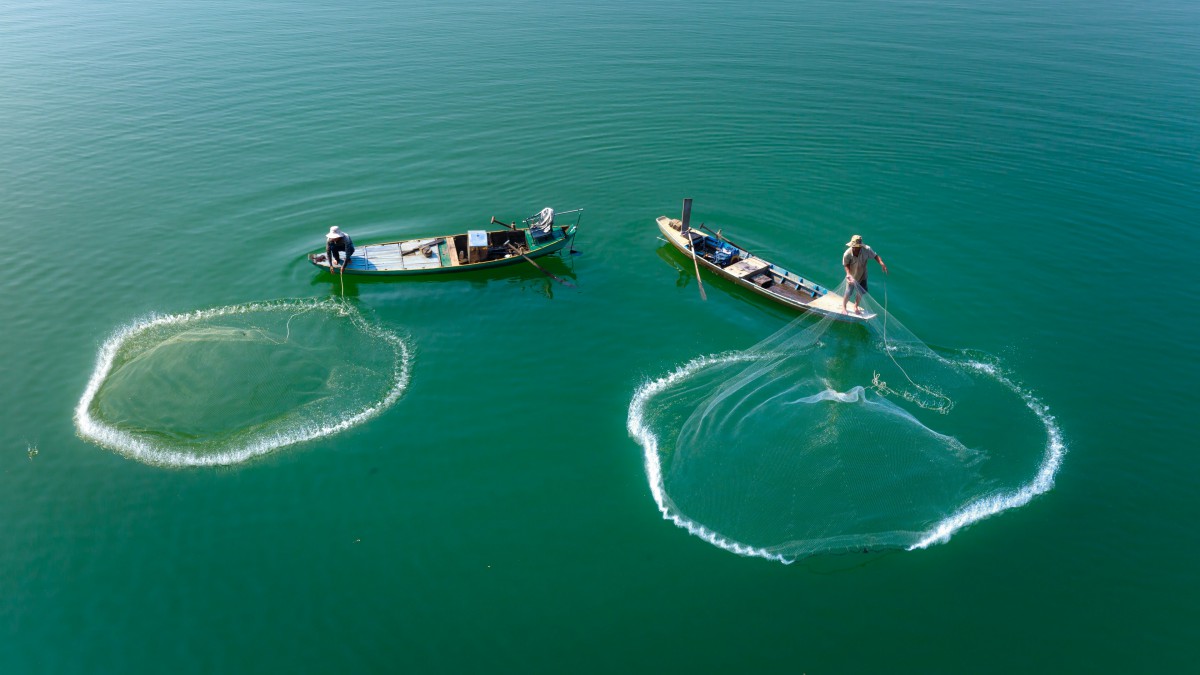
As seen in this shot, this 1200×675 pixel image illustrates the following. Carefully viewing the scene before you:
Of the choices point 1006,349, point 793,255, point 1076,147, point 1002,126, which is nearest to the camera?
point 1006,349

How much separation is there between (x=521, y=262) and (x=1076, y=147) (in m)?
27.8

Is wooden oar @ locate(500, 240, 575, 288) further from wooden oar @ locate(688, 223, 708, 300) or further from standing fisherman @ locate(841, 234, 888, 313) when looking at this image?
standing fisherman @ locate(841, 234, 888, 313)

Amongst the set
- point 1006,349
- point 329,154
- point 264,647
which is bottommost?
point 264,647

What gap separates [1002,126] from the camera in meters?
35.3

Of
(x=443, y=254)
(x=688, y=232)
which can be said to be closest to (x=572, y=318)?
(x=443, y=254)

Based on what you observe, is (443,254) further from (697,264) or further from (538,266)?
(697,264)

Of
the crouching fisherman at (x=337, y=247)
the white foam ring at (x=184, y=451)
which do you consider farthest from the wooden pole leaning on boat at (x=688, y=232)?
the crouching fisherman at (x=337, y=247)

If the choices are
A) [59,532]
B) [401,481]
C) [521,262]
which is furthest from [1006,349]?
[59,532]

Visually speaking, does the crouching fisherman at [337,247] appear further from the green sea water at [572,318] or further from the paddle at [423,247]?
the paddle at [423,247]

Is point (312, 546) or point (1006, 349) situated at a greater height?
point (1006, 349)

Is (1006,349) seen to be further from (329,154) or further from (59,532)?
(329,154)

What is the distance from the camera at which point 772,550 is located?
49.4 ft

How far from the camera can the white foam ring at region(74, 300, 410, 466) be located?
58.3ft

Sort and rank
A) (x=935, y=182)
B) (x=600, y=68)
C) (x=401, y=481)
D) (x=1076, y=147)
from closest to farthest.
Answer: (x=401, y=481)
(x=935, y=182)
(x=1076, y=147)
(x=600, y=68)
